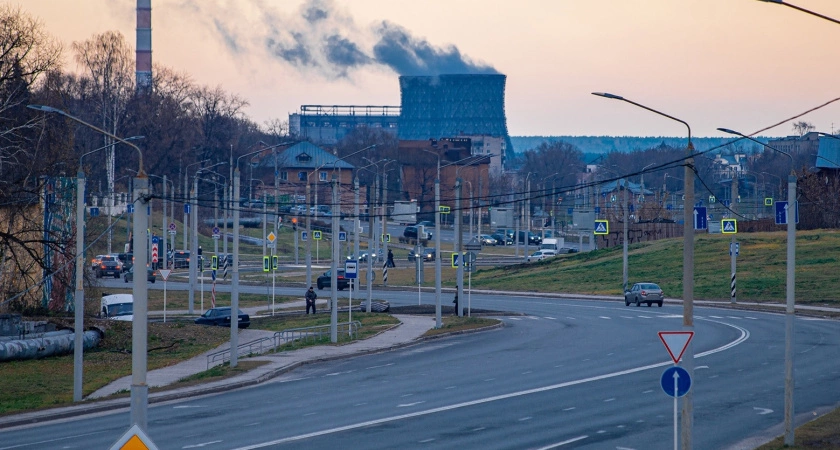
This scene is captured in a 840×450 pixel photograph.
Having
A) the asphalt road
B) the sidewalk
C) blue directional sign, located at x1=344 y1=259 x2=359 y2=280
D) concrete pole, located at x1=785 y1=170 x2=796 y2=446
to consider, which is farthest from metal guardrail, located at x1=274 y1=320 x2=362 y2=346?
concrete pole, located at x1=785 y1=170 x2=796 y2=446

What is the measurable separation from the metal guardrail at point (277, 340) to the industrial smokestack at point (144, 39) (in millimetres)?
79617

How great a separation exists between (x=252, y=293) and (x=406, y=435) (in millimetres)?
49557

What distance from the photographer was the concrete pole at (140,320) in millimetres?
13141

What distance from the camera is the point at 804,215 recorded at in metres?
87.6

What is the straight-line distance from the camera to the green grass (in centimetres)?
6353

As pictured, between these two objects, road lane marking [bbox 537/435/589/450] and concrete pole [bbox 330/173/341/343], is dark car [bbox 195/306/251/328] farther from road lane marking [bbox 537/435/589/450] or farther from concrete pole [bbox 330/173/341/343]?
road lane marking [bbox 537/435/589/450]

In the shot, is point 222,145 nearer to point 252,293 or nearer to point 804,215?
point 252,293

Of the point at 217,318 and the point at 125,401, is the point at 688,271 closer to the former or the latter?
the point at 125,401

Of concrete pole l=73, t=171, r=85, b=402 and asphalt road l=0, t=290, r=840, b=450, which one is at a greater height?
concrete pole l=73, t=171, r=85, b=402

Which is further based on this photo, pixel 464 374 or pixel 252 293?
pixel 252 293

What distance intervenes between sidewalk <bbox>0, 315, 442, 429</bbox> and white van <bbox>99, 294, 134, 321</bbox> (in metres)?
7.07

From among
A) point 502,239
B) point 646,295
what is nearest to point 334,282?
point 646,295

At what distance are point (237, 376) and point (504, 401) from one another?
980cm

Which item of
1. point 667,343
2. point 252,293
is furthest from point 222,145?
point 667,343
